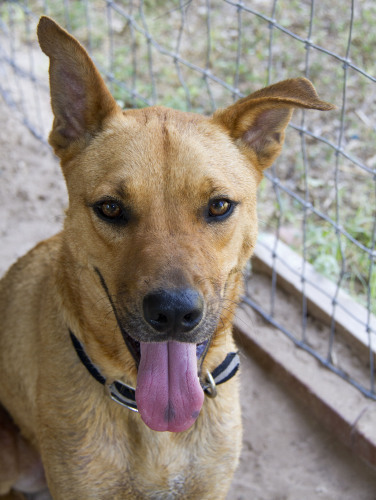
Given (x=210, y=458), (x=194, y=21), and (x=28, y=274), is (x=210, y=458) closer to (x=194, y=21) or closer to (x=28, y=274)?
(x=28, y=274)

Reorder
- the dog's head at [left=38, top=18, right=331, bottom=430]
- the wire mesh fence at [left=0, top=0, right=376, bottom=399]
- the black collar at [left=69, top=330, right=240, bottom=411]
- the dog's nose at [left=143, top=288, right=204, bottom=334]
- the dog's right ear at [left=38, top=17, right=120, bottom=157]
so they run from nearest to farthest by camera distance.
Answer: the dog's nose at [left=143, top=288, right=204, bottom=334]
the dog's head at [left=38, top=18, right=331, bottom=430]
the dog's right ear at [left=38, top=17, right=120, bottom=157]
the black collar at [left=69, top=330, right=240, bottom=411]
the wire mesh fence at [left=0, top=0, right=376, bottom=399]

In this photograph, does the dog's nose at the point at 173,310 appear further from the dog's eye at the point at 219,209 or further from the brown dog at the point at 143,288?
the dog's eye at the point at 219,209

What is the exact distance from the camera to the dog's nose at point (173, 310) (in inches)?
79.2

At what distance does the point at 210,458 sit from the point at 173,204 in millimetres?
1177

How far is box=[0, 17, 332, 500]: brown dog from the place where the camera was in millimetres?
2186

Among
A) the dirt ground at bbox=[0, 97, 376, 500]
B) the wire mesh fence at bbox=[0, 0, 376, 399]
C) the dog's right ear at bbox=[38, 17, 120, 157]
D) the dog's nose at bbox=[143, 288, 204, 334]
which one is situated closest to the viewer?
the dog's nose at bbox=[143, 288, 204, 334]

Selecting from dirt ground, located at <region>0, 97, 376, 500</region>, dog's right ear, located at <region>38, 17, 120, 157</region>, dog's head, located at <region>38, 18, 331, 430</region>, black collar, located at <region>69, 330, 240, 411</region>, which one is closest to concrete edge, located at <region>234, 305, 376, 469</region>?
dirt ground, located at <region>0, 97, 376, 500</region>

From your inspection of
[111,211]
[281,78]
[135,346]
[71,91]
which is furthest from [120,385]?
[281,78]

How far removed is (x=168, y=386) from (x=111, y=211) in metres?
0.73

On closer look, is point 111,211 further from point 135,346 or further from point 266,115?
point 266,115

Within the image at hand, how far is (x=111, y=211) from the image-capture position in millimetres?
2291

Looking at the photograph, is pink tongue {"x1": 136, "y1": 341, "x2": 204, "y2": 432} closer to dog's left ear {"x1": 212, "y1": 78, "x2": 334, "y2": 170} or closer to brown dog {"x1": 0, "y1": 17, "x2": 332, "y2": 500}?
brown dog {"x1": 0, "y1": 17, "x2": 332, "y2": 500}

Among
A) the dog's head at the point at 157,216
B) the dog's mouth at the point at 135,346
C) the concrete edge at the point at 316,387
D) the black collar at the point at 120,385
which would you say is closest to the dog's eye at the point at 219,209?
the dog's head at the point at 157,216

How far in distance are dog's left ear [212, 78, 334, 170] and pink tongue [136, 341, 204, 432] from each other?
95 centimetres
